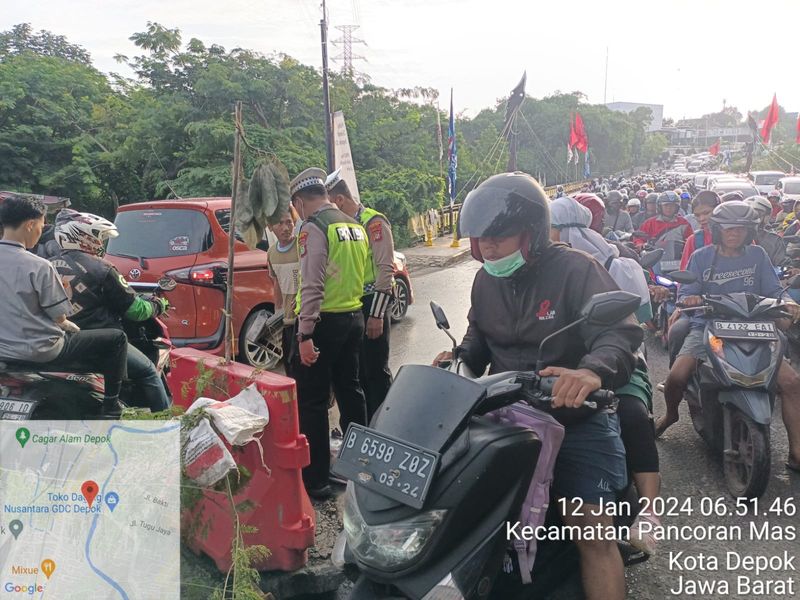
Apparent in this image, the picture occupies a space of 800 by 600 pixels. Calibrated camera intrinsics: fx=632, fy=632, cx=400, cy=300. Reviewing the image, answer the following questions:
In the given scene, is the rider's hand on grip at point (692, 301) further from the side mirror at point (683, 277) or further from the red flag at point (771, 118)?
the red flag at point (771, 118)

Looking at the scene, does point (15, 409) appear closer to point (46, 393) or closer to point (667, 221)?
point (46, 393)

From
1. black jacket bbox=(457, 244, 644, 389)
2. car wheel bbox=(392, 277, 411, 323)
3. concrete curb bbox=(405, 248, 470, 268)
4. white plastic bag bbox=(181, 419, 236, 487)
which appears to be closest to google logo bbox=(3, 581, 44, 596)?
white plastic bag bbox=(181, 419, 236, 487)

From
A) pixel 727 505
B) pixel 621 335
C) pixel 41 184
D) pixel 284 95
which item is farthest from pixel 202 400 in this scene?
pixel 284 95

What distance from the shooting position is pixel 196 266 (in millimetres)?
5816

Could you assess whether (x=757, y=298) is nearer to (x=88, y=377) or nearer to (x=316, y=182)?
(x=316, y=182)

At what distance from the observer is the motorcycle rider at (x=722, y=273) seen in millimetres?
4105

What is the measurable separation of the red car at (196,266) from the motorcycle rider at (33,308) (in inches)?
86.0

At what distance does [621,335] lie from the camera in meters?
2.30

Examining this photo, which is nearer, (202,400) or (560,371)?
(560,371)

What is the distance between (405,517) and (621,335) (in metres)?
1.08

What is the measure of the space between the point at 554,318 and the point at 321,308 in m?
1.72

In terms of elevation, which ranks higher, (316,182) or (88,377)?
(316,182)

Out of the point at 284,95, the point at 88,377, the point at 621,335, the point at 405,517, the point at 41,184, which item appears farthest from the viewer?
the point at 284,95

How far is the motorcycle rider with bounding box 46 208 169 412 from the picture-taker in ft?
12.0
